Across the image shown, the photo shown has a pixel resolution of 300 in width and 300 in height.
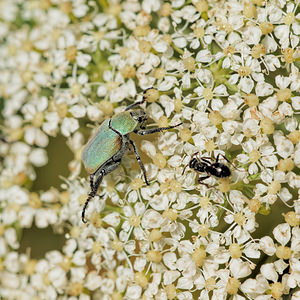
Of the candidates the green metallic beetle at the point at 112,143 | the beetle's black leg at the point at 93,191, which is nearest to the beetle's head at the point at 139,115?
the green metallic beetle at the point at 112,143

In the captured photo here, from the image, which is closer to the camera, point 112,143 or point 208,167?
point 208,167

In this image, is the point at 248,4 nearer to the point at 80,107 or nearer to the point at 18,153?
the point at 80,107

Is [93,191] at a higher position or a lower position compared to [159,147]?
lower

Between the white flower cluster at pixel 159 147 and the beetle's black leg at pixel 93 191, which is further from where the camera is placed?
the beetle's black leg at pixel 93 191

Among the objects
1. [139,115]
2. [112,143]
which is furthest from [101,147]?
[139,115]

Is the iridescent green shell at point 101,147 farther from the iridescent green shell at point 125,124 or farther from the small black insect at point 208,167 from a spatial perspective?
the small black insect at point 208,167

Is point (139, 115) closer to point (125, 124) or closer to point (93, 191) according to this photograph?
point (125, 124)

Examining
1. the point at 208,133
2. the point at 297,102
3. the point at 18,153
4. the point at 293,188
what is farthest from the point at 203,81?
the point at 18,153
